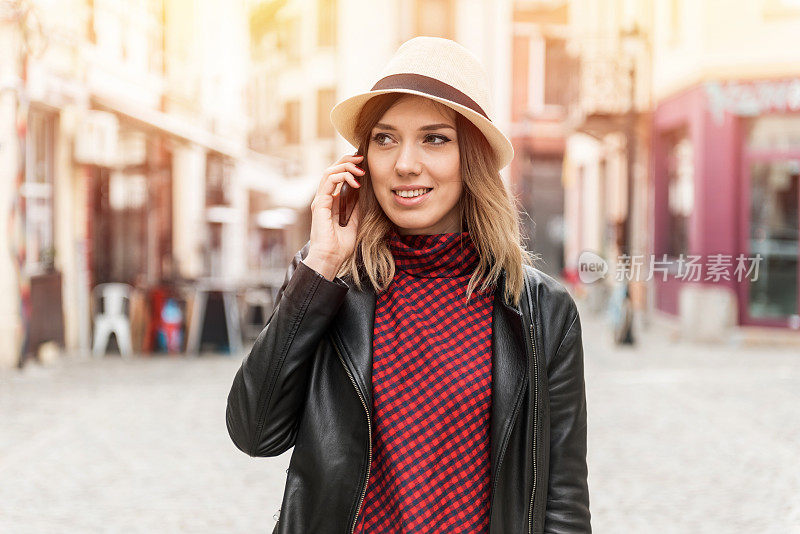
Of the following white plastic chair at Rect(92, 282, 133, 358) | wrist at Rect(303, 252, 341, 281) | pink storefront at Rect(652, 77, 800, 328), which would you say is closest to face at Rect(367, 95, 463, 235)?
wrist at Rect(303, 252, 341, 281)

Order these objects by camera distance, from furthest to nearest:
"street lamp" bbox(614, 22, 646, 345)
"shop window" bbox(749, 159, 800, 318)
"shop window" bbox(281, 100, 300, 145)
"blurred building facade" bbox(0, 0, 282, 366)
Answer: "shop window" bbox(281, 100, 300, 145) < "shop window" bbox(749, 159, 800, 318) < "street lamp" bbox(614, 22, 646, 345) < "blurred building facade" bbox(0, 0, 282, 366)

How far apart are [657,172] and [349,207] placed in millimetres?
15389

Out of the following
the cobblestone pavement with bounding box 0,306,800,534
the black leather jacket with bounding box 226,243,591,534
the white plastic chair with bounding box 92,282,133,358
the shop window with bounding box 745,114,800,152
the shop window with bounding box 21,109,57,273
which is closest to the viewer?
the black leather jacket with bounding box 226,243,591,534

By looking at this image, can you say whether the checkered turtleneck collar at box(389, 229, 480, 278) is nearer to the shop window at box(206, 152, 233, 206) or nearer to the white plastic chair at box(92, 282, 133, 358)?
the white plastic chair at box(92, 282, 133, 358)

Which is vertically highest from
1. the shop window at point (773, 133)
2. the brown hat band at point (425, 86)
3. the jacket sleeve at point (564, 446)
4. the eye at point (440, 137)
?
the shop window at point (773, 133)

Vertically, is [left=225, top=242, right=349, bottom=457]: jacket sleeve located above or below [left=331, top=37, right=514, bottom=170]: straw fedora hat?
below

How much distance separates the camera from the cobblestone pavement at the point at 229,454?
4902mm

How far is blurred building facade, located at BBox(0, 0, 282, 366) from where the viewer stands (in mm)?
9789

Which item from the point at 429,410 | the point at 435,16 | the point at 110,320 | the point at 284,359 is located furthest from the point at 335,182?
the point at 435,16

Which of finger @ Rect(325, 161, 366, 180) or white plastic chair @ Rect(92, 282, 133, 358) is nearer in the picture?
finger @ Rect(325, 161, 366, 180)

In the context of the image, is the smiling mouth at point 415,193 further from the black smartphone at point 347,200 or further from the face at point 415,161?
the black smartphone at point 347,200

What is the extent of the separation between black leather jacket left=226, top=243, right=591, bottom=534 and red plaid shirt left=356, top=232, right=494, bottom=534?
35 mm

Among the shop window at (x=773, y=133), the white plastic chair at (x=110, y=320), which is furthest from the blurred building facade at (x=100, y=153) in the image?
the shop window at (x=773, y=133)

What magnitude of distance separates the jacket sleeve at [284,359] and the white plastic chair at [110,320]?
31.2 ft
